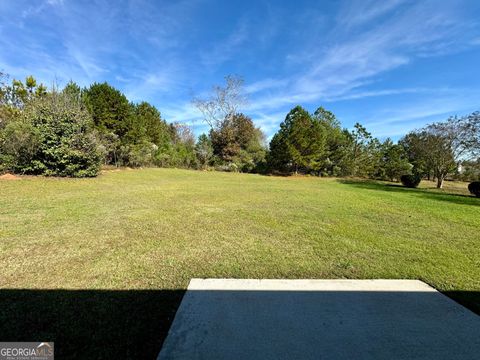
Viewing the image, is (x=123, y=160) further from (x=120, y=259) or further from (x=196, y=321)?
(x=196, y=321)

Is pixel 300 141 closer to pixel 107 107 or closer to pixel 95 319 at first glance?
pixel 107 107

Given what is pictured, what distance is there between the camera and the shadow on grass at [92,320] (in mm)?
1710

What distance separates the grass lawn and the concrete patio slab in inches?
8.9

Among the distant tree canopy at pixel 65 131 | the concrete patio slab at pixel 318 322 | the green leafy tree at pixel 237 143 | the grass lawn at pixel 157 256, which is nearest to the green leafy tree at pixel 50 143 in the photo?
the distant tree canopy at pixel 65 131

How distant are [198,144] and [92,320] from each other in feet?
93.9

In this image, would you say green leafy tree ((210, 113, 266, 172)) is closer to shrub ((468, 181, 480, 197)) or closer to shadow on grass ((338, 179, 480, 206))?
shadow on grass ((338, 179, 480, 206))

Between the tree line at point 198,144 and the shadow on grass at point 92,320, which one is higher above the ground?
the tree line at point 198,144

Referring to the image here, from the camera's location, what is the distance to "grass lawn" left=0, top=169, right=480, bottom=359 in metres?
1.98

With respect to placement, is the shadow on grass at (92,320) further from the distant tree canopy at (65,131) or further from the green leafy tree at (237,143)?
the green leafy tree at (237,143)

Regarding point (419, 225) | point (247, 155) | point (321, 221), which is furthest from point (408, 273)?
point (247, 155)

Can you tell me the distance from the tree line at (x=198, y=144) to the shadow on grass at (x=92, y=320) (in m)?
10.8

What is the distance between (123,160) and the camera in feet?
70.3

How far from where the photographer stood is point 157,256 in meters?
3.35

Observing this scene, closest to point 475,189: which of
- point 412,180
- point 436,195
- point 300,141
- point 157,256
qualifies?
point 436,195
